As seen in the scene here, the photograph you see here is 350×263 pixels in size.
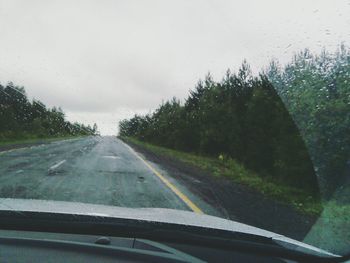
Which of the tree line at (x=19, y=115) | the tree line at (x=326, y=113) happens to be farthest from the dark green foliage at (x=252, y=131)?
the tree line at (x=19, y=115)

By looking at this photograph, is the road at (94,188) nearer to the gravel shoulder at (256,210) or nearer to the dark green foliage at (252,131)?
the gravel shoulder at (256,210)

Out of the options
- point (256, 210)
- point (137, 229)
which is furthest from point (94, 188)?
point (137, 229)

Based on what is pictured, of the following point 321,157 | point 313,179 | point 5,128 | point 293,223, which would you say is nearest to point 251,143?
point 313,179

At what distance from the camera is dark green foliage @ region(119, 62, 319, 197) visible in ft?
56.6

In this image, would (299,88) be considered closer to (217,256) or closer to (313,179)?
(313,179)

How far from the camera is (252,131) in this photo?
96.6 feet

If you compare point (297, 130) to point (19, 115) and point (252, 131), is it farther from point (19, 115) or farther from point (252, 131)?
point (19, 115)

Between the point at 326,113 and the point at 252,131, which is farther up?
the point at 252,131

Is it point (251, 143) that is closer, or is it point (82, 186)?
point (82, 186)

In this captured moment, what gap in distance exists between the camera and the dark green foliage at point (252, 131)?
17.2 metres

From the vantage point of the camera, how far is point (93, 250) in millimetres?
2258

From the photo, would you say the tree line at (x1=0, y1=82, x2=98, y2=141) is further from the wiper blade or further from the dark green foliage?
the wiper blade

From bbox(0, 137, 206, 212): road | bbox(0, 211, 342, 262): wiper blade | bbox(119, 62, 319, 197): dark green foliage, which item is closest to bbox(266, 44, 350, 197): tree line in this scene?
bbox(119, 62, 319, 197): dark green foliage

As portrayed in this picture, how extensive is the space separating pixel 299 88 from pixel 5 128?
51274mm
